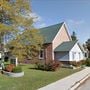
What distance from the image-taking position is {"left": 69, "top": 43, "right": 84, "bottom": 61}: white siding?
116 feet

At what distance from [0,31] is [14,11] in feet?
9.79

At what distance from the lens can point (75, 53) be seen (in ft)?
121

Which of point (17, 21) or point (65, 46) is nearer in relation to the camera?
point (17, 21)

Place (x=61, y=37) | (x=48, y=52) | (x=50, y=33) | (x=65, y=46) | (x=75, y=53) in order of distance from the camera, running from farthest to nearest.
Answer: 1. (x=61, y=37)
2. (x=50, y=33)
3. (x=75, y=53)
4. (x=48, y=52)
5. (x=65, y=46)

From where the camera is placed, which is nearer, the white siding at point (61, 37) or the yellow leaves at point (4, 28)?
the yellow leaves at point (4, 28)

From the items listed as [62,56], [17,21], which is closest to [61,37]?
[62,56]

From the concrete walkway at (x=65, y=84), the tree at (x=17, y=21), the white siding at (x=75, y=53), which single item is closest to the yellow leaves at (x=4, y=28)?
the tree at (x=17, y=21)

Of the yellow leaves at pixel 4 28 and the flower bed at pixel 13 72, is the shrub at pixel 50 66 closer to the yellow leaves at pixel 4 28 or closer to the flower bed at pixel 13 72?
the flower bed at pixel 13 72

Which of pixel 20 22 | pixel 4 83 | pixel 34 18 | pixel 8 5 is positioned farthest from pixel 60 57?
pixel 4 83

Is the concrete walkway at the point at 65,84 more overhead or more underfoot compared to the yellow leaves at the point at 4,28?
more underfoot

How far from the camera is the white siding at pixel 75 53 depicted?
35.5 m

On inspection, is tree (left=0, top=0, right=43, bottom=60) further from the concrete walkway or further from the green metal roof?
the green metal roof

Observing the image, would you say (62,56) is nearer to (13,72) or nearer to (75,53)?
(75,53)

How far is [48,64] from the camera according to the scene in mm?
25859
